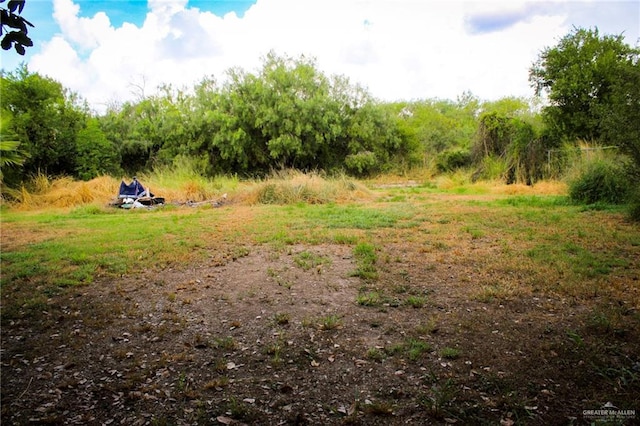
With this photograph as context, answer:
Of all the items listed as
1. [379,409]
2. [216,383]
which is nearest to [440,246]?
[379,409]

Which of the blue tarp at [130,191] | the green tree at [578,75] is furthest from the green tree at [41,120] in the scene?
the green tree at [578,75]

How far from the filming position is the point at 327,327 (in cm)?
344

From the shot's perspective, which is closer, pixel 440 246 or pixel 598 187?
pixel 440 246

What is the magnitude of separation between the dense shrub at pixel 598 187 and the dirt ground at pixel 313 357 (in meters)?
7.17

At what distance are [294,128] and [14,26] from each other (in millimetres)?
16597

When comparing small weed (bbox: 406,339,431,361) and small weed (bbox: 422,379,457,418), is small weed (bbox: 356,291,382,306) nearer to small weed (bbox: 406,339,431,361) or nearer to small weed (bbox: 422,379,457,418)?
small weed (bbox: 406,339,431,361)

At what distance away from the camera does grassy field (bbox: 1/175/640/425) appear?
247cm

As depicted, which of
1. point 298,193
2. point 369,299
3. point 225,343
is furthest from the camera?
point 298,193

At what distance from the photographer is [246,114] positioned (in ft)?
61.3

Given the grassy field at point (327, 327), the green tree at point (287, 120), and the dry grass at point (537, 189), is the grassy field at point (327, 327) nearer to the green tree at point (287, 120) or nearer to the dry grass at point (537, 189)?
the dry grass at point (537, 189)

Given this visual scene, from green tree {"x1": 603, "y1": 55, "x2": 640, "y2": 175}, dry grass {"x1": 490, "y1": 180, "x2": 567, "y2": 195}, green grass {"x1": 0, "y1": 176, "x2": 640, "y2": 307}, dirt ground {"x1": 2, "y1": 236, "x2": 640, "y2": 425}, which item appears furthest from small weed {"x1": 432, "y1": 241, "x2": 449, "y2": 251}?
dry grass {"x1": 490, "y1": 180, "x2": 567, "y2": 195}

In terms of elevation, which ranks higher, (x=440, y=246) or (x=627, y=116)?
(x=627, y=116)

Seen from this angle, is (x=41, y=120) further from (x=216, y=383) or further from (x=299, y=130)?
(x=216, y=383)

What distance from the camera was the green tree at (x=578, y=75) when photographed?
51.0 ft
